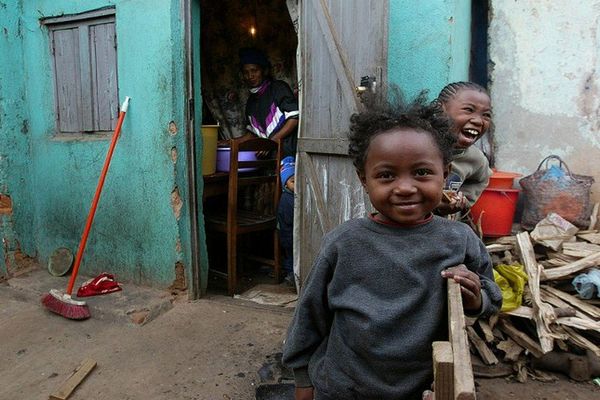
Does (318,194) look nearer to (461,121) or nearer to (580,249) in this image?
(461,121)

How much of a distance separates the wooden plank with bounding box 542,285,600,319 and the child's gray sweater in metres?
2.04

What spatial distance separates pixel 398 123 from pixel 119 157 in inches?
133

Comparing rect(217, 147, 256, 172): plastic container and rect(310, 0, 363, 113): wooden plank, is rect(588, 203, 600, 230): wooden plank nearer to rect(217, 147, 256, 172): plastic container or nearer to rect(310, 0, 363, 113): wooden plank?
rect(310, 0, 363, 113): wooden plank

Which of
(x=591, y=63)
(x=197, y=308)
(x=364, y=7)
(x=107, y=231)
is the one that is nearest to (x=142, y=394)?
(x=197, y=308)

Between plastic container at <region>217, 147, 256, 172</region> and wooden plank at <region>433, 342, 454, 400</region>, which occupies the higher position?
plastic container at <region>217, 147, 256, 172</region>

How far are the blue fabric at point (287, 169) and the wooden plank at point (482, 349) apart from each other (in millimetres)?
2204

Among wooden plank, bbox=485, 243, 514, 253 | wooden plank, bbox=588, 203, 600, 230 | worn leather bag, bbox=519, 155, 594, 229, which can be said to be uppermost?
worn leather bag, bbox=519, 155, 594, 229

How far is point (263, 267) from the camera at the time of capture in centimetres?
550

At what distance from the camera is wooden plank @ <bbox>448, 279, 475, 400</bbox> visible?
0.70 meters

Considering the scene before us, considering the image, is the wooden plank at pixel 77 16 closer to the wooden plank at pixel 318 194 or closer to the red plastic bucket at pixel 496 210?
the wooden plank at pixel 318 194

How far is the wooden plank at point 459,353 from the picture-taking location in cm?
70

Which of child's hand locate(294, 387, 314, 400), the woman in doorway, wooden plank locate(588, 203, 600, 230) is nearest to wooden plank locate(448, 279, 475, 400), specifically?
child's hand locate(294, 387, 314, 400)

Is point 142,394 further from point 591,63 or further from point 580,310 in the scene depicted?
point 591,63

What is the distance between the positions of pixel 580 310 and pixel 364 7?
235 centimetres
